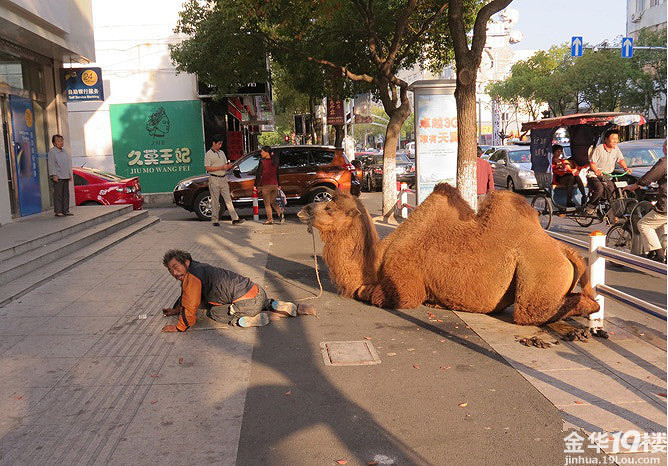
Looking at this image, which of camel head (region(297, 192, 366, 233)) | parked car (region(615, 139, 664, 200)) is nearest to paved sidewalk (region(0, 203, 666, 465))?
camel head (region(297, 192, 366, 233))

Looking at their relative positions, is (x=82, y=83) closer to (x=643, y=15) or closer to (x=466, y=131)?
(x=466, y=131)

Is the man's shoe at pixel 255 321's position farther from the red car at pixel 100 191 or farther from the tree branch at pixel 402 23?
the red car at pixel 100 191

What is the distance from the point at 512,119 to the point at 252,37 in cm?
6774

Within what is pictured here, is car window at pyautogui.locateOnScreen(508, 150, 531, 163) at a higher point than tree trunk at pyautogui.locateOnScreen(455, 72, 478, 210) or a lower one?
lower

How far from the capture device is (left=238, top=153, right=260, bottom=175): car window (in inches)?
728

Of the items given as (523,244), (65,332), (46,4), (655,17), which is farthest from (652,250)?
(655,17)

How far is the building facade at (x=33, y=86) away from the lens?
41.5 feet

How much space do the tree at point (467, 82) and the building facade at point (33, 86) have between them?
7.43m

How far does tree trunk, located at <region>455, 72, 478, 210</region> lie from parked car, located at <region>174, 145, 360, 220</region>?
784 cm

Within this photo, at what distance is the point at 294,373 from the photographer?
5.57m

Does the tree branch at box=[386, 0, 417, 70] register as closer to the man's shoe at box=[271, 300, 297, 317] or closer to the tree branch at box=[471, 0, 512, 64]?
the tree branch at box=[471, 0, 512, 64]

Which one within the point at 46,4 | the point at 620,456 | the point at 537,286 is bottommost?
the point at 620,456

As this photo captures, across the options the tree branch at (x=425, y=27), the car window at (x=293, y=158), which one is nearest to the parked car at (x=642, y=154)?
the tree branch at (x=425, y=27)

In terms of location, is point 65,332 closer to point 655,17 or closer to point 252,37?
point 252,37
